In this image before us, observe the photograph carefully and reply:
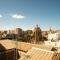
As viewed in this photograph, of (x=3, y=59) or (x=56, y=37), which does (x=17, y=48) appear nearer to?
(x=3, y=59)

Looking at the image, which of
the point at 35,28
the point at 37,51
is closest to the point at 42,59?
the point at 37,51

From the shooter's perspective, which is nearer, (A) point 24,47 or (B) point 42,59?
(B) point 42,59

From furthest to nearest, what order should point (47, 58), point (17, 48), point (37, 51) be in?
point (17, 48), point (37, 51), point (47, 58)

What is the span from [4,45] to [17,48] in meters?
2.28

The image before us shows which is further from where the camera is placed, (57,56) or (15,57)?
(15,57)

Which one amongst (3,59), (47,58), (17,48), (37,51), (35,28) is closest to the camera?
(47,58)

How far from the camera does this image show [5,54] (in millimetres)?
15172

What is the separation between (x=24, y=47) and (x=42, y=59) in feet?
21.7

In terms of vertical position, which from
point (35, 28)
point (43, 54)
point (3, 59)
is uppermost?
point (35, 28)

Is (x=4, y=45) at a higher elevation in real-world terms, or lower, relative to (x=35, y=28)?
lower

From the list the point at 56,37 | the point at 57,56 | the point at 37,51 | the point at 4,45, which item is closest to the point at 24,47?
the point at 4,45

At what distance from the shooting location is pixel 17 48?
55.7 ft

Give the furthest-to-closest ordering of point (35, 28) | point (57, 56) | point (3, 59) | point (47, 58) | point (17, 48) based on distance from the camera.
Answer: point (35, 28) < point (17, 48) < point (3, 59) < point (47, 58) < point (57, 56)

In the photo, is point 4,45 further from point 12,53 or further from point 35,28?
point 35,28
